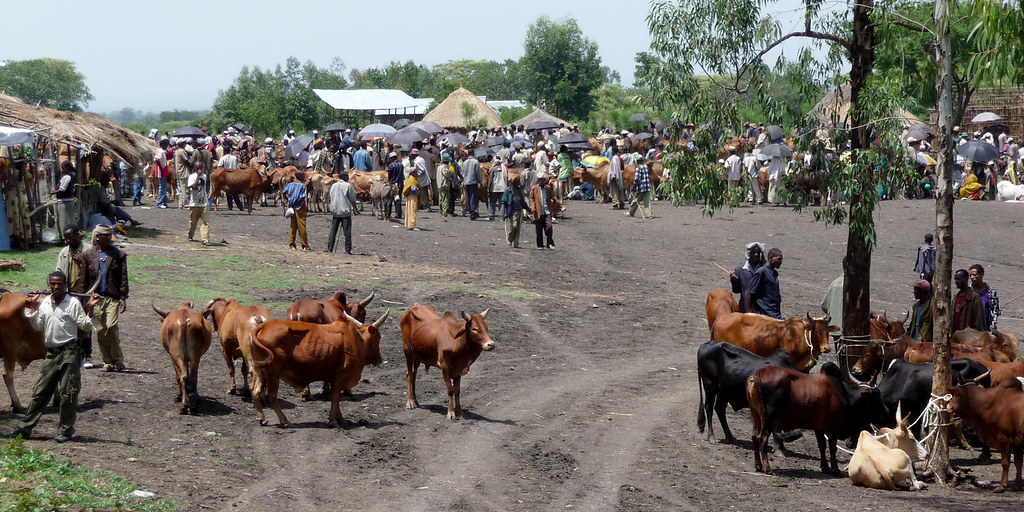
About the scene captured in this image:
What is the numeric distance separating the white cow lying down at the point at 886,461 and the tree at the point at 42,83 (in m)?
91.6

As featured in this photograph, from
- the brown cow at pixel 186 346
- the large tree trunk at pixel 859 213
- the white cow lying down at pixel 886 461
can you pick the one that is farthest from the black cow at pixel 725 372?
the brown cow at pixel 186 346

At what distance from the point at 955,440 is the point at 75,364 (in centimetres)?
890

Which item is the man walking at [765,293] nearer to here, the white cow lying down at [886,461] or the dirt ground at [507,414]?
the dirt ground at [507,414]

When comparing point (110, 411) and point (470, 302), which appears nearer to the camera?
point (110, 411)

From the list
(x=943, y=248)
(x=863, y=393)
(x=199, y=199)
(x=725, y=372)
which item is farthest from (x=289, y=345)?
(x=199, y=199)

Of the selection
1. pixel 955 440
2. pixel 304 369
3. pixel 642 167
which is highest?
pixel 642 167

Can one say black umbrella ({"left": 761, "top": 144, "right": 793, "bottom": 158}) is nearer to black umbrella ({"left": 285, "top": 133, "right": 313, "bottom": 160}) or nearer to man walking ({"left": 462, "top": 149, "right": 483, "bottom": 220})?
man walking ({"left": 462, "top": 149, "right": 483, "bottom": 220})

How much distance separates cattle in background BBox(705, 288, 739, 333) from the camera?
1357 centimetres

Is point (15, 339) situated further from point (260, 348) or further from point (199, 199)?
point (199, 199)

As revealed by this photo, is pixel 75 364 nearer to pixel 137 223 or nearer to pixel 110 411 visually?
pixel 110 411

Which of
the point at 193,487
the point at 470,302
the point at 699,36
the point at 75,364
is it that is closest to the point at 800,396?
the point at 699,36

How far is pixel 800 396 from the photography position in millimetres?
10469

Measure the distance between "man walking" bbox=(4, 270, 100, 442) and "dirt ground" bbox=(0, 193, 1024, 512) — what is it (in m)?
0.27

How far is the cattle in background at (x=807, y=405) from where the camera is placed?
10477mm
